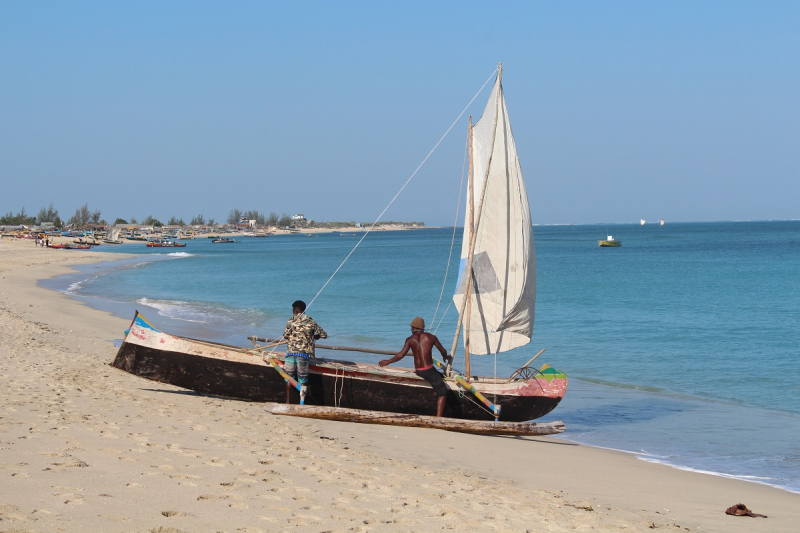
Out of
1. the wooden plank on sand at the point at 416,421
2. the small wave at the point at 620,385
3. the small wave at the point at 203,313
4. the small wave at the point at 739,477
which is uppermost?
the wooden plank on sand at the point at 416,421

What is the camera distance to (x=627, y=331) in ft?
79.0

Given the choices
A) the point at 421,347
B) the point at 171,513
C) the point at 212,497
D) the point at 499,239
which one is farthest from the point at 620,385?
the point at 171,513

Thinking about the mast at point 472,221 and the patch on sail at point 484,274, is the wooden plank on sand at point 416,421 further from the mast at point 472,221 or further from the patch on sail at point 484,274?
the patch on sail at point 484,274

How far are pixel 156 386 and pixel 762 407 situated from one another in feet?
36.2

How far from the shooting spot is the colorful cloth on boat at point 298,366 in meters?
10.8

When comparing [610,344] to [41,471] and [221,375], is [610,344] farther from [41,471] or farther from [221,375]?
[41,471]

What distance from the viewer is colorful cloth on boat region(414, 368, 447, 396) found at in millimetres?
10789

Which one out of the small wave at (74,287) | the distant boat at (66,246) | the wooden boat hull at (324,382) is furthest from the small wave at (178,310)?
the distant boat at (66,246)

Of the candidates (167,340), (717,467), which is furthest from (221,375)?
(717,467)

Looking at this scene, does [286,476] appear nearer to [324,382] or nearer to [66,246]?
[324,382]

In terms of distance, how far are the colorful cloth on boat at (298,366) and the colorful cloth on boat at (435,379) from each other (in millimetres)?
1670

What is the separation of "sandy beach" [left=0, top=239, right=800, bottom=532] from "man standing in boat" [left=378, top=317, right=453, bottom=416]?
741 mm

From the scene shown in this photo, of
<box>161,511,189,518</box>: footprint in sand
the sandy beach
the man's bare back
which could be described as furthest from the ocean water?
<box>161,511,189,518</box>: footprint in sand

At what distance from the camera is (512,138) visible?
11.5m
